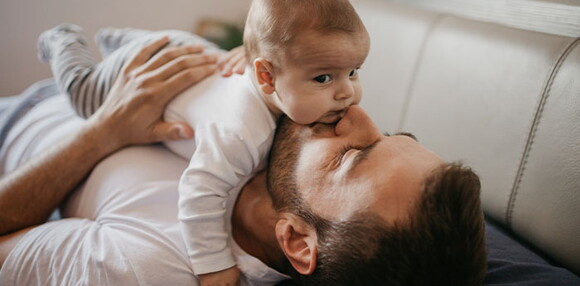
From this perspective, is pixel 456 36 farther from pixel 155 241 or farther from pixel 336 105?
pixel 155 241

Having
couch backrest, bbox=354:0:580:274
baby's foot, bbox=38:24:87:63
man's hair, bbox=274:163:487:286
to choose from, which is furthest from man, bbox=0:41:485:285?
baby's foot, bbox=38:24:87:63

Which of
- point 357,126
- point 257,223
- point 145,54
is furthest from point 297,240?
point 145,54

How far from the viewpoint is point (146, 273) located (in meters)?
0.87

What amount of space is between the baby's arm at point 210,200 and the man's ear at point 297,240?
0.13 metres

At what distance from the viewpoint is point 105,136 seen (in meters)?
1.17

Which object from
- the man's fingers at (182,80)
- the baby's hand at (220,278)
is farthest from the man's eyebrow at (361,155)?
the man's fingers at (182,80)

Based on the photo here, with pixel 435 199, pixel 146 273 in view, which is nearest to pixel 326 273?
pixel 435 199

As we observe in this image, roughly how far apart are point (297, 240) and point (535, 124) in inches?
26.6

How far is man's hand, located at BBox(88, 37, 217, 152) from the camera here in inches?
45.8

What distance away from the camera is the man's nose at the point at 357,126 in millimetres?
882

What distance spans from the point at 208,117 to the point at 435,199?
560 millimetres

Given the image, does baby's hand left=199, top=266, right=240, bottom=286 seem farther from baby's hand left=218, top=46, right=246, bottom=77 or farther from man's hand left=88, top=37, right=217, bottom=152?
baby's hand left=218, top=46, right=246, bottom=77

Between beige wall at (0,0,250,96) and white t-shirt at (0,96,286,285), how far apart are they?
2.01m

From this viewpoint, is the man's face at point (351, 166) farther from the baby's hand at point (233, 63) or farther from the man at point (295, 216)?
the baby's hand at point (233, 63)
